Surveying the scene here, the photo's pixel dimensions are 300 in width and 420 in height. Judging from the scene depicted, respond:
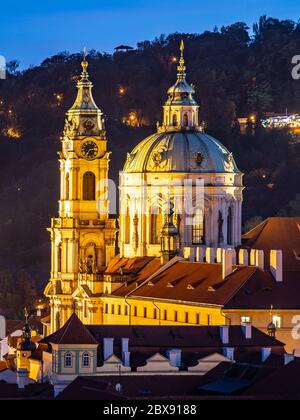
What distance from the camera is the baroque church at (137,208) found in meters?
160

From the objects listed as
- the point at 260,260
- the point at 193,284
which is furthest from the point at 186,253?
the point at 260,260

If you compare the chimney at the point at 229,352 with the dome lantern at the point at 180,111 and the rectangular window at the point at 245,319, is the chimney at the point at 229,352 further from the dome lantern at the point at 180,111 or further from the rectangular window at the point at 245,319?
the dome lantern at the point at 180,111

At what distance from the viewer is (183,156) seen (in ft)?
536

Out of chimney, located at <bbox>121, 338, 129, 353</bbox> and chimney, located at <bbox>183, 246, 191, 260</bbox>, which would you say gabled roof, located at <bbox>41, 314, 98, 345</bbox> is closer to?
chimney, located at <bbox>121, 338, 129, 353</bbox>

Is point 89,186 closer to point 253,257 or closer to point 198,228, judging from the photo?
point 198,228

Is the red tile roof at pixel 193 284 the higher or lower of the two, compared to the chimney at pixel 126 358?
higher

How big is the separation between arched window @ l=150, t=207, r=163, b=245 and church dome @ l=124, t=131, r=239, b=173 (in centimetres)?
203

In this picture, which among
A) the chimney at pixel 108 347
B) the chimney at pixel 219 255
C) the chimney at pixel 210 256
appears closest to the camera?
the chimney at pixel 108 347

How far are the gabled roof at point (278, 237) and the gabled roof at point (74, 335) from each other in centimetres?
2621

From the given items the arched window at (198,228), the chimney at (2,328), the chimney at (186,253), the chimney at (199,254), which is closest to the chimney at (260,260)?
the chimney at (199,254)

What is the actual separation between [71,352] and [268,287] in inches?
744

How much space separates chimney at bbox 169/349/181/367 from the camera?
126m

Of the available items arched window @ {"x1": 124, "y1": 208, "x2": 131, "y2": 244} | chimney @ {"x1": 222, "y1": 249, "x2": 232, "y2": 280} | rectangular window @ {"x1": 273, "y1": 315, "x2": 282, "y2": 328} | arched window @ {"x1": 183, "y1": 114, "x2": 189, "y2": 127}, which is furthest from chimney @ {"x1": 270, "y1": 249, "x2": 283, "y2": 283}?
arched window @ {"x1": 183, "y1": 114, "x2": 189, "y2": 127}
